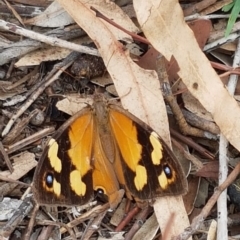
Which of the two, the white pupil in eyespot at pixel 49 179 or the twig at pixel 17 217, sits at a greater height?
the white pupil in eyespot at pixel 49 179

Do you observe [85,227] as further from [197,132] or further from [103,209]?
[197,132]

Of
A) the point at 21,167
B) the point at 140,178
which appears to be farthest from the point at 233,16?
the point at 21,167

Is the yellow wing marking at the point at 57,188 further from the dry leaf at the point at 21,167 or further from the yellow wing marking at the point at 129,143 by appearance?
the yellow wing marking at the point at 129,143

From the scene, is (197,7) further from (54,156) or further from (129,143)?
(54,156)

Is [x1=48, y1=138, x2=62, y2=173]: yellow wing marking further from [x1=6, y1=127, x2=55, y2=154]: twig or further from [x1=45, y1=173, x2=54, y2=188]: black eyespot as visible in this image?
[x1=6, y1=127, x2=55, y2=154]: twig

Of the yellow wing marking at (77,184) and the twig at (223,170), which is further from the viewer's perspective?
the yellow wing marking at (77,184)

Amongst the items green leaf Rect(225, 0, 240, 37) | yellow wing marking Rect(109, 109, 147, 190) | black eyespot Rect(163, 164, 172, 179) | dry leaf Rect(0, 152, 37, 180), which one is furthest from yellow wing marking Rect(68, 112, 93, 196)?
green leaf Rect(225, 0, 240, 37)

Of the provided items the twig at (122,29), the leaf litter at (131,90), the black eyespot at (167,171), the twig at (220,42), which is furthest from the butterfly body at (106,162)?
the twig at (220,42)

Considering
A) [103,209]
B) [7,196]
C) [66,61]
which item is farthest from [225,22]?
[7,196]
